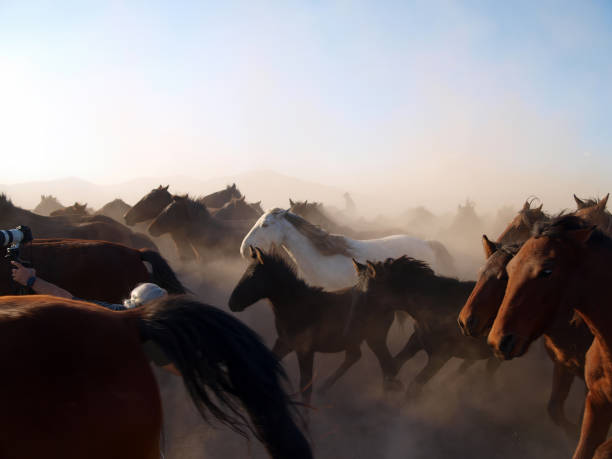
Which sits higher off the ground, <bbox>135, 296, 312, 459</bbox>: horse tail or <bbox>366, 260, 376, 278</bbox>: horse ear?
<bbox>135, 296, 312, 459</bbox>: horse tail

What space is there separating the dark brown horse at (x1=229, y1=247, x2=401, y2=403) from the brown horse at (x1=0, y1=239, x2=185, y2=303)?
3.27ft

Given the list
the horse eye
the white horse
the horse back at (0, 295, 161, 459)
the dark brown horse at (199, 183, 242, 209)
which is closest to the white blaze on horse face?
the white horse

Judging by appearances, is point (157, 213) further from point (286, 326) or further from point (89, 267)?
point (286, 326)

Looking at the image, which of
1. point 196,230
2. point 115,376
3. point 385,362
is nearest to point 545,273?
point 115,376

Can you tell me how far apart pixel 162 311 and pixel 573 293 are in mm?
2464

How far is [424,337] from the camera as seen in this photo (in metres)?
4.64

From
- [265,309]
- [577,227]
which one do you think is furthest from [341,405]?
[577,227]

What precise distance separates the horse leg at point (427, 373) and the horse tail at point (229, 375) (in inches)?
122

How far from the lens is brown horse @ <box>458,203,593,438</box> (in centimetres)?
309

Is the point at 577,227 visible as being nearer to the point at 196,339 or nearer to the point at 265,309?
the point at 196,339

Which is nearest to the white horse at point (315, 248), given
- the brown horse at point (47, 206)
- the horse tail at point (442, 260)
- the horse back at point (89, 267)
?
the horse tail at point (442, 260)

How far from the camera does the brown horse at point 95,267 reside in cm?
437

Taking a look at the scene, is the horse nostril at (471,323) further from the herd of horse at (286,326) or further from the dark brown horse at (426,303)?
the dark brown horse at (426,303)

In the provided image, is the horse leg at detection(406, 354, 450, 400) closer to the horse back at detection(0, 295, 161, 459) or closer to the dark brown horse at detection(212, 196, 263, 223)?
the horse back at detection(0, 295, 161, 459)
